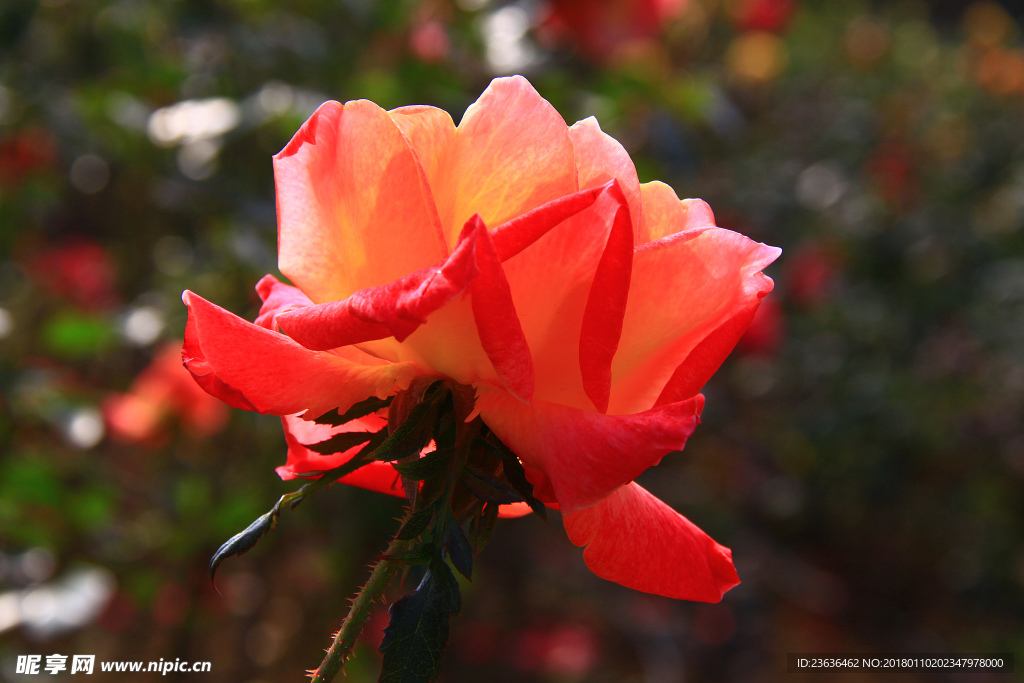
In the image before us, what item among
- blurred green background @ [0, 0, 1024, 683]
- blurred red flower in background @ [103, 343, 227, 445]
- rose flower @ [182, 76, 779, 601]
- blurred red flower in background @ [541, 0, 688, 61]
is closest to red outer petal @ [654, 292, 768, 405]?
rose flower @ [182, 76, 779, 601]

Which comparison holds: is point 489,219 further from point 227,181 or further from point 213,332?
point 227,181

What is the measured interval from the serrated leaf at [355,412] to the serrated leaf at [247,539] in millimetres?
47

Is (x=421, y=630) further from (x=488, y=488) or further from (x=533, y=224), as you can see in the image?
(x=533, y=224)

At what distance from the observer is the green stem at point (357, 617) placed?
0.90 feet

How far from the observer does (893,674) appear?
2.62 metres

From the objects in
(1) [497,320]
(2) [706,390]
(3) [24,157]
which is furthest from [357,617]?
(2) [706,390]

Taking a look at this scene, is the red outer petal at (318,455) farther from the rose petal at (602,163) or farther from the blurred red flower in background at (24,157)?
the blurred red flower in background at (24,157)

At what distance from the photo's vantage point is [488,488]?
30 cm

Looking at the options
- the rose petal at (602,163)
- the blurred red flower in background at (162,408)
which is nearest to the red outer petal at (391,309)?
the rose petal at (602,163)

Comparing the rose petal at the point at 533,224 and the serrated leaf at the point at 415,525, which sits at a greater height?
the rose petal at the point at 533,224

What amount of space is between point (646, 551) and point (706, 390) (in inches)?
85.5

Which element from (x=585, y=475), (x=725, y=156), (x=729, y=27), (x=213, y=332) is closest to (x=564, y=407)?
(x=585, y=475)

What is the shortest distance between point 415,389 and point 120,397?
1.36 m

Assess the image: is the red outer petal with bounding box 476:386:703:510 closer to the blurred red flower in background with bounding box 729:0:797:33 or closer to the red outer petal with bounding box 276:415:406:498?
the red outer petal with bounding box 276:415:406:498
